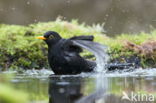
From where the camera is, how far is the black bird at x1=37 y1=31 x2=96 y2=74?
749cm

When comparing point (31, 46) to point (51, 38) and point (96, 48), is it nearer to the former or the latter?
point (51, 38)

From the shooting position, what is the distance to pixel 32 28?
10.2 m

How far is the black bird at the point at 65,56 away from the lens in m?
7.49

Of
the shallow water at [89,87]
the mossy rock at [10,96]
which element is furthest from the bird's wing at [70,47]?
the mossy rock at [10,96]

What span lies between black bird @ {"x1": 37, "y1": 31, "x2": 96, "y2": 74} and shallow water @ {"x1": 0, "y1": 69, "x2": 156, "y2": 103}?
0.16 m

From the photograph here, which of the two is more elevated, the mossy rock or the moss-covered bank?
the moss-covered bank

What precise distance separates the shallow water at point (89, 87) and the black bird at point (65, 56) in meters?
0.16

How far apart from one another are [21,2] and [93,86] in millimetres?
11346

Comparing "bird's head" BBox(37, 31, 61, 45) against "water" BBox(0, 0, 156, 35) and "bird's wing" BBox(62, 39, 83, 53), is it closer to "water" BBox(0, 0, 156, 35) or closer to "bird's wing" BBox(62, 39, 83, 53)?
"bird's wing" BBox(62, 39, 83, 53)

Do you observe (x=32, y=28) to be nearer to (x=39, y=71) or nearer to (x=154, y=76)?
(x=39, y=71)

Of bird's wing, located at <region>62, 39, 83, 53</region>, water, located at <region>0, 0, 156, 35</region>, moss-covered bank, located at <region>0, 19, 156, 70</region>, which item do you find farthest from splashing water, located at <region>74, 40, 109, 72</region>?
water, located at <region>0, 0, 156, 35</region>

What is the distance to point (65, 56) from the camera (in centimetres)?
756

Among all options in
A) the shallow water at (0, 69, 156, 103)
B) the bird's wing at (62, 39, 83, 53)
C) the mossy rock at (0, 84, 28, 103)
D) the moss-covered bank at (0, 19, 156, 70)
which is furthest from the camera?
the moss-covered bank at (0, 19, 156, 70)

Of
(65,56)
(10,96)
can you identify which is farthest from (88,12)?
(10,96)
